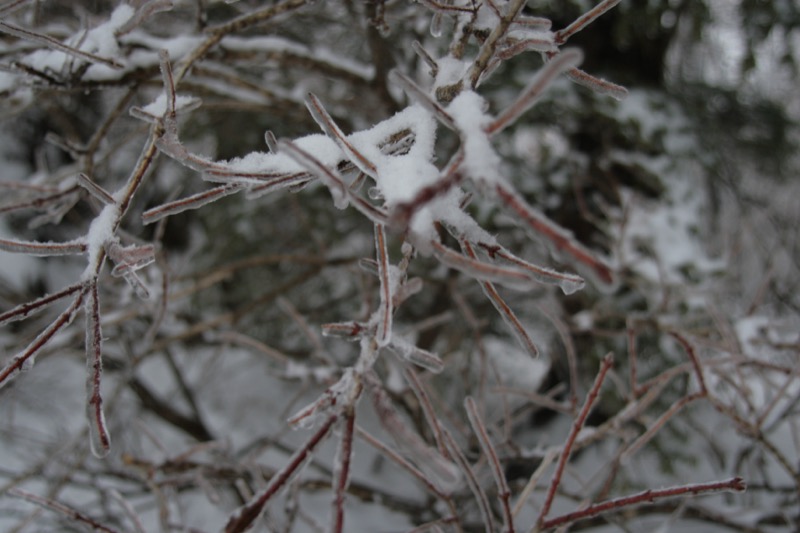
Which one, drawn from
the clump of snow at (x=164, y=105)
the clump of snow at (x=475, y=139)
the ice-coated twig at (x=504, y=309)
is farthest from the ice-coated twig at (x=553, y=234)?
the clump of snow at (x=164, y=105)

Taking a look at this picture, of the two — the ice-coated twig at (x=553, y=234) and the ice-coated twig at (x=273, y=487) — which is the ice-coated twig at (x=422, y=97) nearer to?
the ice-coated twig at (x=553, y=234)

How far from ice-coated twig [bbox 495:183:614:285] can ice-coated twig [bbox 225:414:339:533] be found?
0.24 metres

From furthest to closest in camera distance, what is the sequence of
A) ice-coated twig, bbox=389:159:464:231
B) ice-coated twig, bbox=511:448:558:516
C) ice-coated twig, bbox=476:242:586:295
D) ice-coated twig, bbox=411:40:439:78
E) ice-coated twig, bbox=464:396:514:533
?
1. ice-coated twig, bbox=511:448:558:516
2. ice-coated twig, bbox=464:396:514:533
3. ice-coated twig, bbox=411:40:439:78
4. ice-coated twig, bbox=476:242:586:295
5. ice-coated twig, bbox=389:159:464:231

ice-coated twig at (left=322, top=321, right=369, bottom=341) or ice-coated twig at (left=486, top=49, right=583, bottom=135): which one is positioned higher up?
ice-coated twig at (left=486, top=49, right=583, bottom=135)

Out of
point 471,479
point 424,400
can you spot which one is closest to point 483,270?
point 424,400

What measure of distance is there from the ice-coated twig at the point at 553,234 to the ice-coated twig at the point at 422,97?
0.07 meters

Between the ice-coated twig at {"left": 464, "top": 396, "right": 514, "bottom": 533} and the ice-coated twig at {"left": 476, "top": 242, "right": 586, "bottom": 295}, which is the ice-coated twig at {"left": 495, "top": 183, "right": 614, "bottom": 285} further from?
the ice-coated twig at {"left": 464, "top": 396, "right": 514, "bottom": 533}

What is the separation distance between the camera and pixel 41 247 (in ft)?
1.43

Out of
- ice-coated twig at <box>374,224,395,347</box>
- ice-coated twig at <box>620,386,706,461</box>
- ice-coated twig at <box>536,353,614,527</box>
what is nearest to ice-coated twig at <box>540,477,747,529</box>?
ice-coated twig at <box>536,353,614,527</box>

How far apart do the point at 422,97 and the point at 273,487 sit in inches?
12.2

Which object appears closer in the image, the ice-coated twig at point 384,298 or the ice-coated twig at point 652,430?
the ice-coated twig at point 384,298

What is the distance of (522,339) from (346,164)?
0.22 m

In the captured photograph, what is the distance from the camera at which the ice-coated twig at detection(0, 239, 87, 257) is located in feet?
1.39

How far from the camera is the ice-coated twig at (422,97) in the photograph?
1.07 feet
